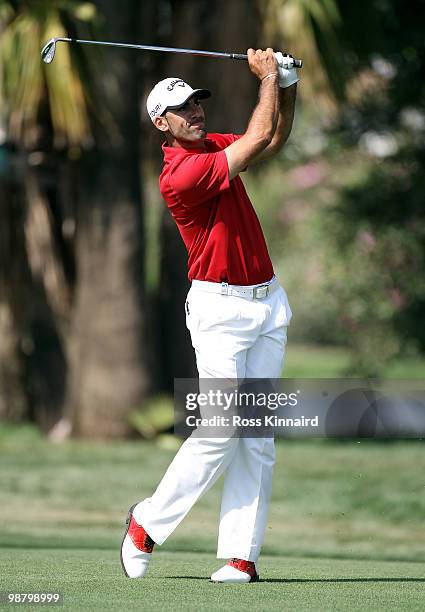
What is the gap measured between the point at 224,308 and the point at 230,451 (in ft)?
1.88

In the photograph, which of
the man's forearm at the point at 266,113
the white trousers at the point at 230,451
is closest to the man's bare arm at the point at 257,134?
the man's forearm at the point at 266,113

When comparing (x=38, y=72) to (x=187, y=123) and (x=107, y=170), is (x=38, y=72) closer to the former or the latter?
(x=107, y=170)

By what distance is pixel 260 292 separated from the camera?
5684 mm

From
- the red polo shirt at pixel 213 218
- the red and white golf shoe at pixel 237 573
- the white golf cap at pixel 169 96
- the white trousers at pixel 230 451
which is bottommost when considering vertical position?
the red and white golf shoe at pixel 237 573

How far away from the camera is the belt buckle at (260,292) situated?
18.6 feet

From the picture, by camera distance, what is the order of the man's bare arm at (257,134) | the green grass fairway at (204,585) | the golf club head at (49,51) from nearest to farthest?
the green grass fairway at (204,585)
the man's bare arm at (257,134)
the golf club head at (49,51)

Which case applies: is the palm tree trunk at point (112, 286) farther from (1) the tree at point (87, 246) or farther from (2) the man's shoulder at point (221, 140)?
(2) the man's shoulder at point (221, 140)

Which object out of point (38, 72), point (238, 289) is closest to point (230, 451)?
point (238, 289)

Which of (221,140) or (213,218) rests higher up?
(221,140)

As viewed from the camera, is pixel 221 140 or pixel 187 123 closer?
pixel 187 123

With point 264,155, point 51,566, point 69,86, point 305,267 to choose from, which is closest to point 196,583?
point 51,566

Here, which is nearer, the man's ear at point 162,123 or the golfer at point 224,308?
the golfer at point 224,308

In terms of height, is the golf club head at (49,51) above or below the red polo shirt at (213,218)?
above

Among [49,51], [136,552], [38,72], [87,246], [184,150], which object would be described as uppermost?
[38,72]
